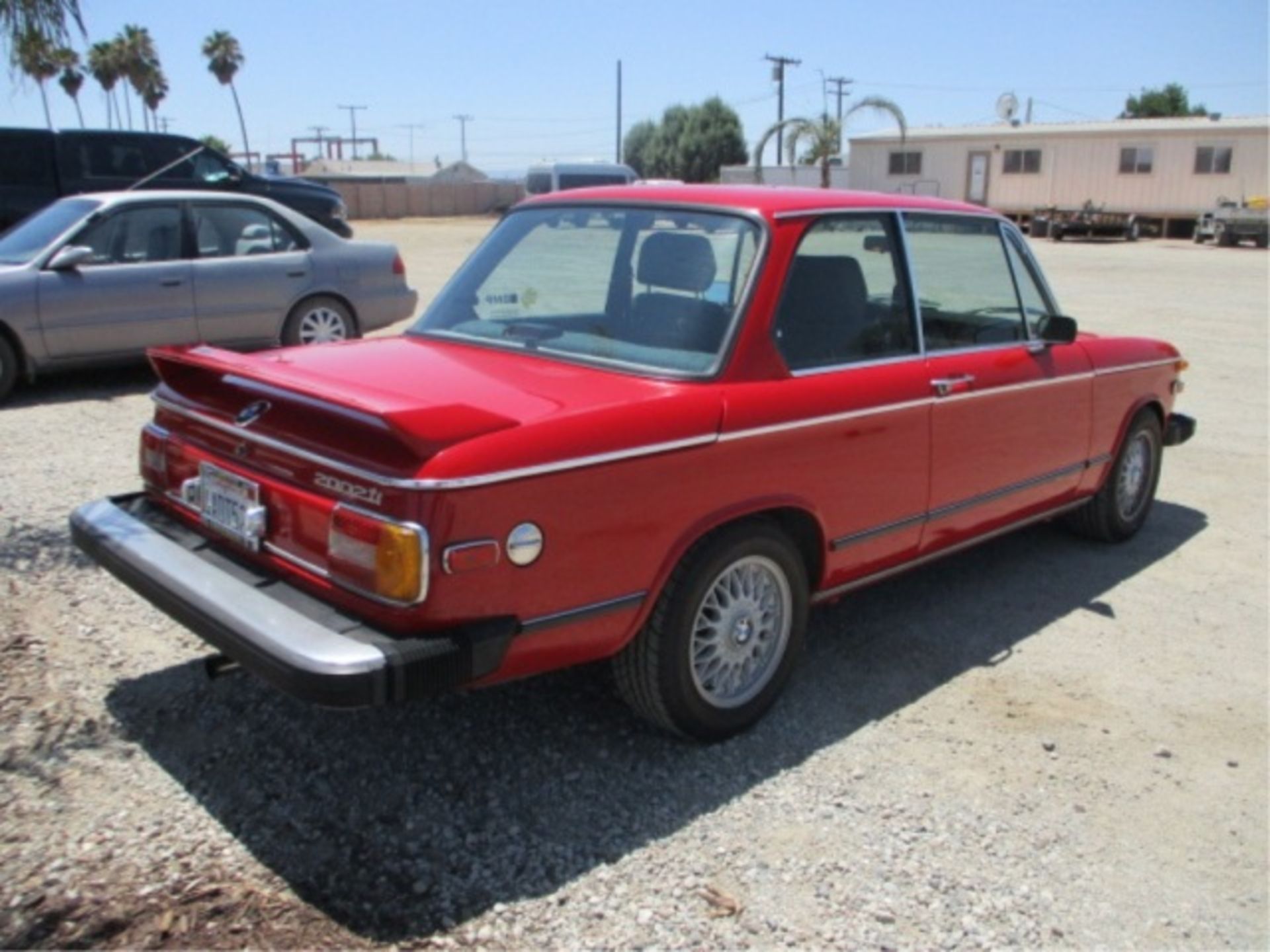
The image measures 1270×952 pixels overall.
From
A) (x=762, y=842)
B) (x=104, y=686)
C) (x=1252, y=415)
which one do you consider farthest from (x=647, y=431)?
(x=1252, y=415)

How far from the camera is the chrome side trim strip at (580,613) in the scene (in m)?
3.01

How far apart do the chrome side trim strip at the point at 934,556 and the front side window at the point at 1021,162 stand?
3841 cm

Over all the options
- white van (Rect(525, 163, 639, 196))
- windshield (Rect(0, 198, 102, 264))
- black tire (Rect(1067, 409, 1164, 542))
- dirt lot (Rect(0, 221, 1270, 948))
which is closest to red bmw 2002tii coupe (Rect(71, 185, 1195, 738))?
dirt lot (Rect(0, 221, 1270, 948))

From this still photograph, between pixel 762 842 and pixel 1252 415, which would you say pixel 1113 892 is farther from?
pixel 1252 415

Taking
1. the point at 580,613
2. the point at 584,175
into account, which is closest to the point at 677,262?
the point at 580,613

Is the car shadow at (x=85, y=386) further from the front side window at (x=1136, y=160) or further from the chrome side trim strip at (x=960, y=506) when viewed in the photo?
the front side window at (x=1136, y=160)

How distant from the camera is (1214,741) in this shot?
12.7ft

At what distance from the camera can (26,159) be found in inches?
508

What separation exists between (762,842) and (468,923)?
2.83ft

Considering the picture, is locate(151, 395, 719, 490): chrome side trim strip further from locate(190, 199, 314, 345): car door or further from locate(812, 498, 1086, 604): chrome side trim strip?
locate(190, 199, 314, 345): car door

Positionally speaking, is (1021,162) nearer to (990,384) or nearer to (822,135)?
(822,135)

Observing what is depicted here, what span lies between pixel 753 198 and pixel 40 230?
269 inches

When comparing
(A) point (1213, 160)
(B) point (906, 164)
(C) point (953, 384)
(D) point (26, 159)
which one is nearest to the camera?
(C) point (953, 384)

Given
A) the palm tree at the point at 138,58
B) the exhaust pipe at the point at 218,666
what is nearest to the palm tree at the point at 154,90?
the palm tree at the point at 138,58
